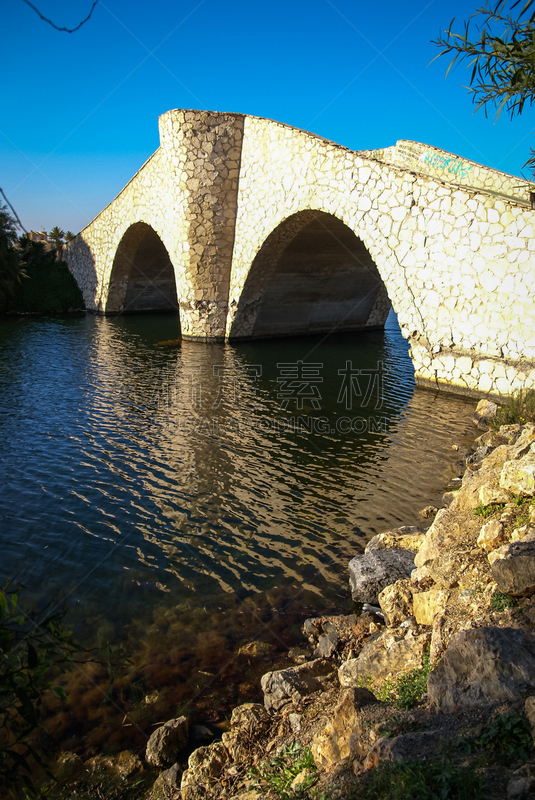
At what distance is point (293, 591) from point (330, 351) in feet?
40.6

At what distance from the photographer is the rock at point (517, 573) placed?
3107mm

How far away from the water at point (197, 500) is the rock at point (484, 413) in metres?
0.25

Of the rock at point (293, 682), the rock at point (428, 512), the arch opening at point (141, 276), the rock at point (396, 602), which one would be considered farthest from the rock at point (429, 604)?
the arch opening at point (141, 276)

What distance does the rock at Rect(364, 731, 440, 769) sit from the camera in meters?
2.16

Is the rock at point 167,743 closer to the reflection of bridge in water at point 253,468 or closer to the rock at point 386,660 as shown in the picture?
the rock at point 386,660

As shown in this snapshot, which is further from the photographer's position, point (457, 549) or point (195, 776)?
point (457, 549)

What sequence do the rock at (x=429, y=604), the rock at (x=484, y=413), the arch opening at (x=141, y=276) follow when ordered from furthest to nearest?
the arch opening at (x=141, y=276)
the rock at (x=484, y=413)
the rock at (x=429, y=604)

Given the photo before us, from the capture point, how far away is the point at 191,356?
15.6 meters

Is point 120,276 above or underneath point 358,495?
above

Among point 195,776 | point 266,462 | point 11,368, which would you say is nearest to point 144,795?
point 195,776

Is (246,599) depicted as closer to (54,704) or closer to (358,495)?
(54,704)

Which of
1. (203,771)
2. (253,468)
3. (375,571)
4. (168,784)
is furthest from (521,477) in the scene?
(253,468)

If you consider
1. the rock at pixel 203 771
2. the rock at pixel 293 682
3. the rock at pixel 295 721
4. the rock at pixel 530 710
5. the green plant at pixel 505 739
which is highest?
the rock at pixel 530 710

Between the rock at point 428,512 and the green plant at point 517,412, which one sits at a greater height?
the green plant at point 517,412
